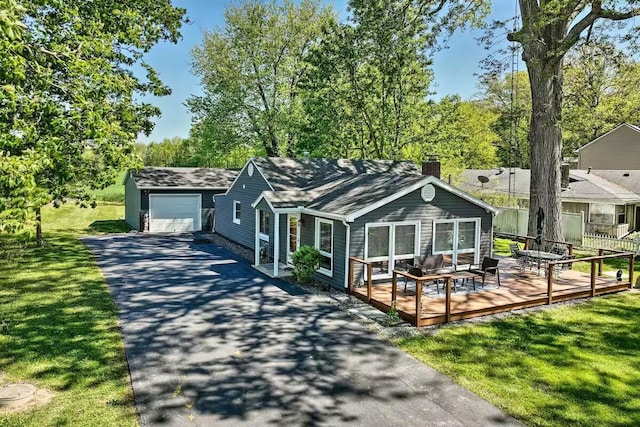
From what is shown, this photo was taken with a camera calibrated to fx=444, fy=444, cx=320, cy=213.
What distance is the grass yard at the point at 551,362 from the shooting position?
6.33 meters

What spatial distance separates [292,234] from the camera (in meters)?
15.5

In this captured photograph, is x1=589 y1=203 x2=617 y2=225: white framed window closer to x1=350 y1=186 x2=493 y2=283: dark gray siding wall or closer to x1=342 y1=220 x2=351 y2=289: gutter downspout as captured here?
x1=350 y1=186 x2=493 y2=283: dark gray siding wall

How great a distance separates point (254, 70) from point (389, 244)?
2071 centimetres

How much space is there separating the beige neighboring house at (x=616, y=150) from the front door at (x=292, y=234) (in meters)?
26.1

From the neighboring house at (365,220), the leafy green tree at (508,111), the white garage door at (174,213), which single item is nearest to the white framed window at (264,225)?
the neighboring house at (365,220)

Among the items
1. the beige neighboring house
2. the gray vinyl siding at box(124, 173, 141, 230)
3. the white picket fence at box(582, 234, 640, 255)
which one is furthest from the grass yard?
the beige neighboring house

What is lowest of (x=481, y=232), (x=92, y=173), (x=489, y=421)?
(x=489, y=421)

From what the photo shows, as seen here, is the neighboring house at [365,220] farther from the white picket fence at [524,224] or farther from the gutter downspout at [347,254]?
the white picket fence at [524,224]

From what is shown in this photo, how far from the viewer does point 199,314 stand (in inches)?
407

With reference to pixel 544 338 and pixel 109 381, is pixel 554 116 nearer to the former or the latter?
pixel 544 338

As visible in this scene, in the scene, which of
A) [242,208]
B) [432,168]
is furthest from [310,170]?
[432,168]

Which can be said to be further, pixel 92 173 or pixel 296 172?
pixel 296 172

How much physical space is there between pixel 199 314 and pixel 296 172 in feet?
29.9

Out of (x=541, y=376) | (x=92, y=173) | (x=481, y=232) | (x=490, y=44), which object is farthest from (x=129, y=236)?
(x=541, y=376)
